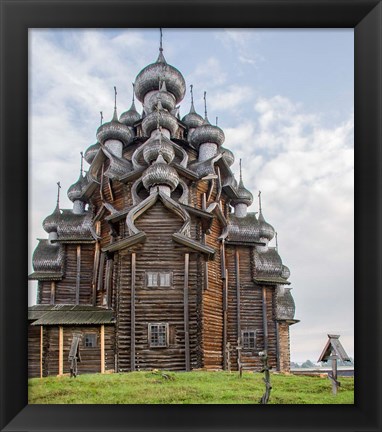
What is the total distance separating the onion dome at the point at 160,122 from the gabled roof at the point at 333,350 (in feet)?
37.4

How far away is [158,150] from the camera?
14.6 metres

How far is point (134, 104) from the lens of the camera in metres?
21.5

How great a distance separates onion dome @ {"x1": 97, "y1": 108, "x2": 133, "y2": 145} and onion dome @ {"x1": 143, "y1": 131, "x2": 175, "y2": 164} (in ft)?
10.3

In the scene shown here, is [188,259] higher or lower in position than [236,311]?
higher

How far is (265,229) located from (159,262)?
300 inches

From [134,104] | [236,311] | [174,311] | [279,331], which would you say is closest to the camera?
[174,311]

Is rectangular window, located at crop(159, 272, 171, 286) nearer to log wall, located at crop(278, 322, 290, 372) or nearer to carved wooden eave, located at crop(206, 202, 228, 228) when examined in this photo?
carved wooden eave, located at crop(206, 202, 228, 228)

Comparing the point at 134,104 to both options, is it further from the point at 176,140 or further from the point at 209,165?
the point at 209,165

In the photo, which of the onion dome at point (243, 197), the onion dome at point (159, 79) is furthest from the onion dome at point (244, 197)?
the onion dome at point (159, 79)

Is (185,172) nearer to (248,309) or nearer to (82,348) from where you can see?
(248,309)

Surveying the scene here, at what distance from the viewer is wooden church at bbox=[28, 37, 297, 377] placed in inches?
485
